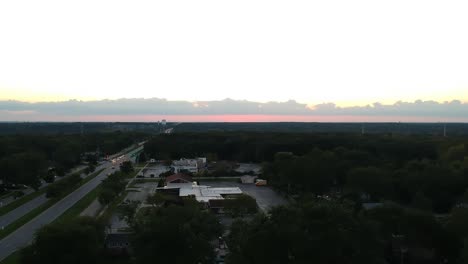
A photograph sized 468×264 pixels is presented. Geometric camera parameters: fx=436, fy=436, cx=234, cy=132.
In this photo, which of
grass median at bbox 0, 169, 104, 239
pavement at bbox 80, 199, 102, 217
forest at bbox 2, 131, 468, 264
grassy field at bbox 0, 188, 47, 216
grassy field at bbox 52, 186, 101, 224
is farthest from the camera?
grassy field at bbox 0, 188, 47, 216

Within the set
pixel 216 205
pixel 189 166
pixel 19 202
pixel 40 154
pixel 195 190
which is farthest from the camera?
pixel 189 166

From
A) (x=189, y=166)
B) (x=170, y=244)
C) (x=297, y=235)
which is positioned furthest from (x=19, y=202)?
(x=297, y=235)

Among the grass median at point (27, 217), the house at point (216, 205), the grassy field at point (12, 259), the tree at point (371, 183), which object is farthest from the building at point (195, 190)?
the grassy field at point (12, 259)

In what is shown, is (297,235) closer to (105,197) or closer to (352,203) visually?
(352,203)

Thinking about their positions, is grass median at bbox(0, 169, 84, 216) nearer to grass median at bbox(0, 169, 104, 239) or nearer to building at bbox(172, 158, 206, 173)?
grass median at bbox(0, 169, 104, 239)

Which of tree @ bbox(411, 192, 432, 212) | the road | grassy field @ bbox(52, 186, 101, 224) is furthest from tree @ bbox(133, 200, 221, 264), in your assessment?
tree @ bbox(411, 192, 432, 212)

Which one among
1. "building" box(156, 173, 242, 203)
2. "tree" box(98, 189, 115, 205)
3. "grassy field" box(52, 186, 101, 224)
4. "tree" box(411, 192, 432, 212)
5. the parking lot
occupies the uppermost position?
"tree" box(411, 192, 432, 212)
